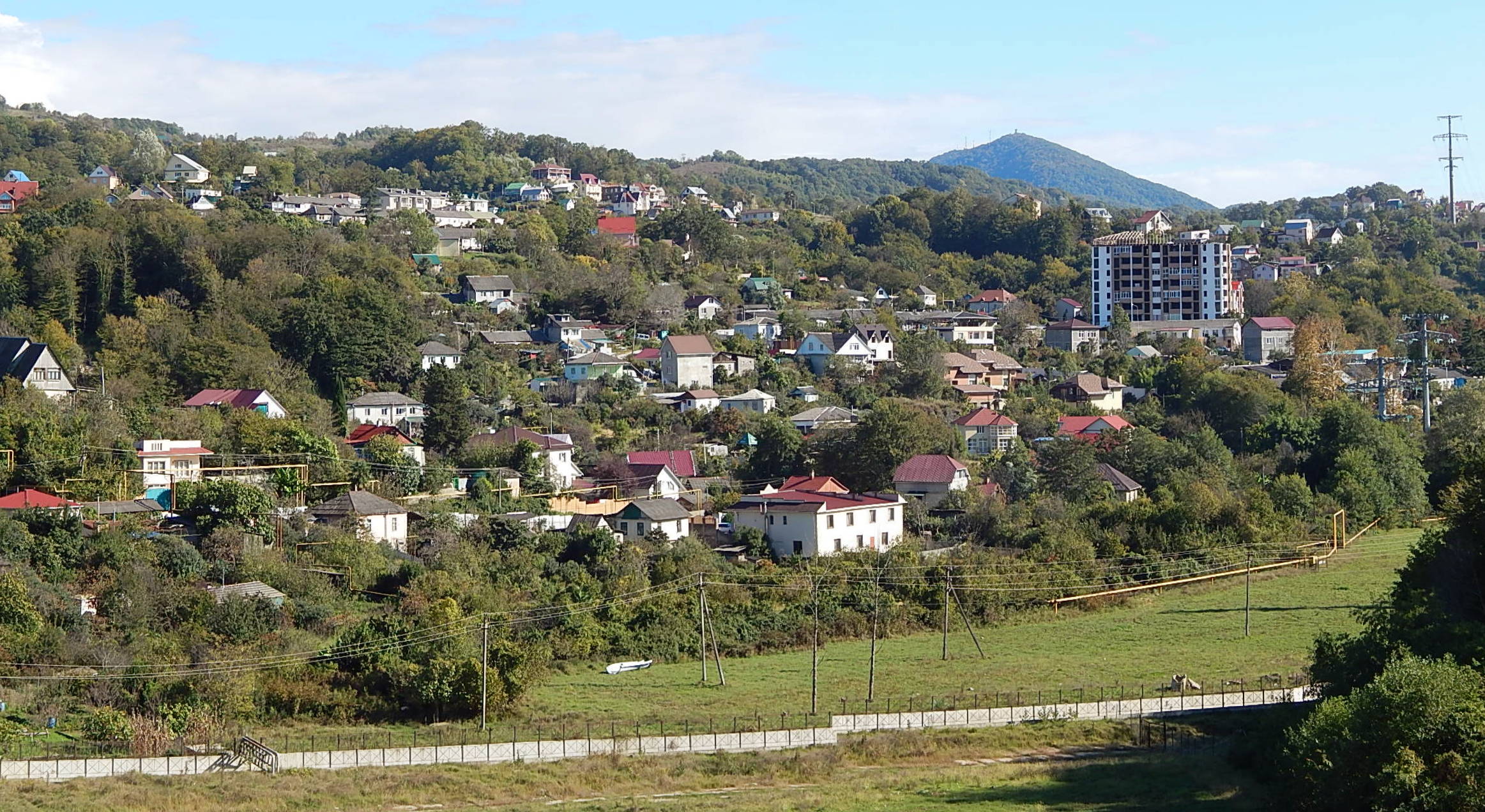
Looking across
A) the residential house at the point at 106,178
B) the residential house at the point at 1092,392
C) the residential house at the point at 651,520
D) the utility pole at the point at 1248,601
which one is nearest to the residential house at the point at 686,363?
the residential house at the point at 1092,392

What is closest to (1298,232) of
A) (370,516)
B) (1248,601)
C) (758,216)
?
(758,216)

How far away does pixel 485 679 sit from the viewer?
2261 cm

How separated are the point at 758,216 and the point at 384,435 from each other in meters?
51.0

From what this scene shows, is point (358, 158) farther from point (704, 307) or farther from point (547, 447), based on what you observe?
point (547, 447)

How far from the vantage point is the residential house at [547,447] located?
1449 inches

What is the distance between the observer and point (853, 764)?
20.2 m

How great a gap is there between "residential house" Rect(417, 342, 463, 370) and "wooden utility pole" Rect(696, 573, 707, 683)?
17.0 m

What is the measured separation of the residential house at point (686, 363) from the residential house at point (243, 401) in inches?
491

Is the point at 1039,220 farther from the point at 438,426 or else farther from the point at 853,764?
the point at 853,764

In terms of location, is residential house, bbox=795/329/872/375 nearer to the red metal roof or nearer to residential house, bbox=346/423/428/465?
residential house, bbox=346/423/428/465

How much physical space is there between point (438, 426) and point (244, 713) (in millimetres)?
16228

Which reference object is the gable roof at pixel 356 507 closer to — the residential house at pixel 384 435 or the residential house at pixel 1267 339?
the residential house at pixel 384 435

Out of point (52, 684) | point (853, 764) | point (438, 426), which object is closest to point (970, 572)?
point (853, 764)

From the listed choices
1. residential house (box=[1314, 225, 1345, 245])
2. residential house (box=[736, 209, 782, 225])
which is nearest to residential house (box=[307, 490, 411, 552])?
residential house (box=[736, 209, 782, 225])
